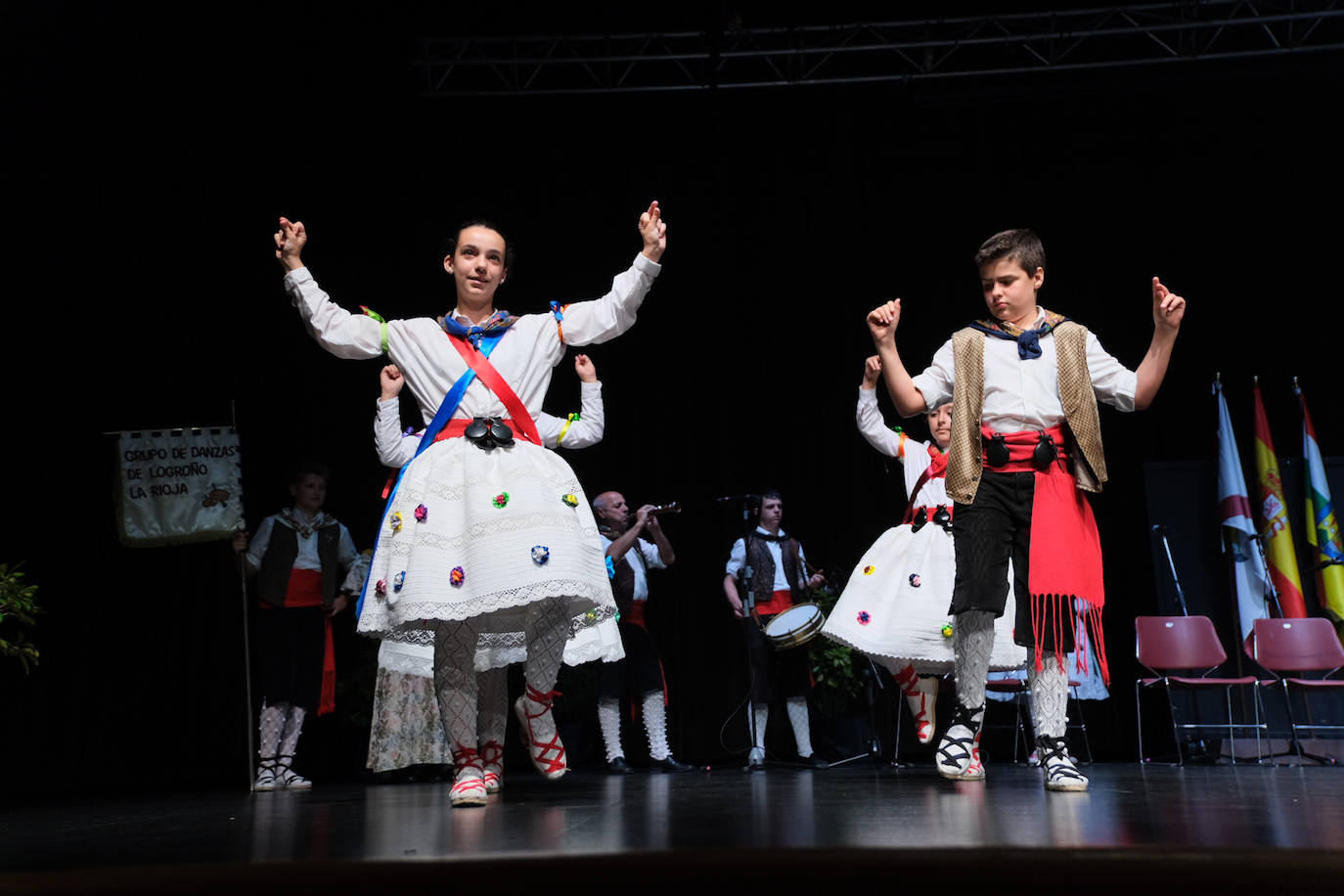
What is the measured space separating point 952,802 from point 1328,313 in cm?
700

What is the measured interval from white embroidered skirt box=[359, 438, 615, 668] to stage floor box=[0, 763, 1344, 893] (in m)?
0.54

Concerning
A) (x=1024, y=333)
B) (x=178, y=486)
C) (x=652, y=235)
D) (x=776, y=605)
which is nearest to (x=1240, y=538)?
(x=776, y=605)

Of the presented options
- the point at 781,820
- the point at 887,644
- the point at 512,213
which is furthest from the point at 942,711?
the point at 781,820

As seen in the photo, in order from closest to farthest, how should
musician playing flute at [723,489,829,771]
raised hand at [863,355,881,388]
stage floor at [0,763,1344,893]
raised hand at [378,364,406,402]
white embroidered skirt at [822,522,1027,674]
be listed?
stage floor at [0,763,1344,893]
raised hand at [378,364,406,402]
raised hand at [863,355,881,388]
white embroidered skirt at [822,522,1027,674]
musician playing flute at [723,489,829,771]

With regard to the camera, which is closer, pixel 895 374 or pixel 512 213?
pixel 895 374

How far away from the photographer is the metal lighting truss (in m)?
7.48

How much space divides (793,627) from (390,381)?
3.22m

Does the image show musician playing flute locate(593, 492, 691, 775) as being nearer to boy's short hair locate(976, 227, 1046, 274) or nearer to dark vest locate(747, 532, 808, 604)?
dark vest locate(747, 532, 808, 604)

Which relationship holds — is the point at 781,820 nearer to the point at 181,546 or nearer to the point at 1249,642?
the point at 1249,642

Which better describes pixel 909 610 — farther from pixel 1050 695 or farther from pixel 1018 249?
pixel 1018 249

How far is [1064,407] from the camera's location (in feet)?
12.0

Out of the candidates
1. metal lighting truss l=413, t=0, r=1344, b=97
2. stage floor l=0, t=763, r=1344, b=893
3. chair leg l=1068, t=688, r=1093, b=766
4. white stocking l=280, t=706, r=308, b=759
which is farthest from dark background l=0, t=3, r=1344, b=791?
stage floor l=0, t=763, r=1344, b=893

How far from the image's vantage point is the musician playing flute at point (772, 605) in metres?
7.73

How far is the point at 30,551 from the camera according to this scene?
7.44m
